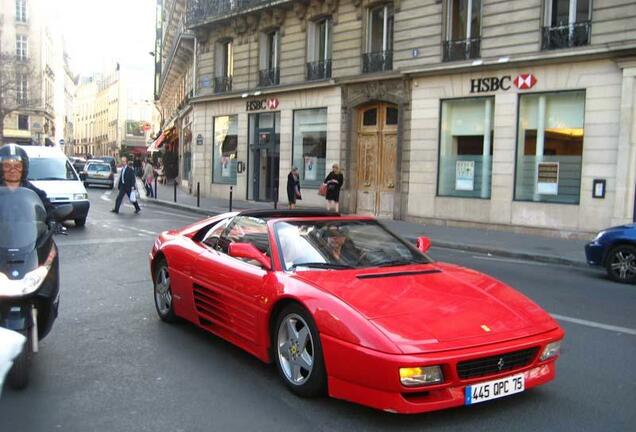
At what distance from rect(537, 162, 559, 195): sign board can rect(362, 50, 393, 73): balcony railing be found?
→ 6.40 m

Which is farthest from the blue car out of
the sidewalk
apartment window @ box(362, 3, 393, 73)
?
apartment window @ box(362, 3, 393, 73)

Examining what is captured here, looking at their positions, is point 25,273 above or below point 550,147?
below

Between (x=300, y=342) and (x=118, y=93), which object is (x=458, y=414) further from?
(x=118, y=93)

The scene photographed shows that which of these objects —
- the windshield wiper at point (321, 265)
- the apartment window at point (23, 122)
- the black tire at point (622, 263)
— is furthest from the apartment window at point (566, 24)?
the apartment window at point (23, 122)

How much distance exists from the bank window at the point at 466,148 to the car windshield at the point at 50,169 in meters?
10.6

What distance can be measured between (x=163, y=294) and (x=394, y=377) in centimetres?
357

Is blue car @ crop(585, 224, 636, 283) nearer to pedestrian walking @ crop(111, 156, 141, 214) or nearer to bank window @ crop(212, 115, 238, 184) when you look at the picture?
pedestrian walking @ crop(111, 156, 141, 214)

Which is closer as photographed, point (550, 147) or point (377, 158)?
point (550, 147)

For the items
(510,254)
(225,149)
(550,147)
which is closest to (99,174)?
(225,149)

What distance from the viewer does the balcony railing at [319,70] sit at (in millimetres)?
23519

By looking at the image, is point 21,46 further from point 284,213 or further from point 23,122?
point 284,213

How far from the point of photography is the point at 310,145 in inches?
965

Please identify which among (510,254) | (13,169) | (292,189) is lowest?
(510,254)

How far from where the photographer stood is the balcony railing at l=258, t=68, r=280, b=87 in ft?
85.4
